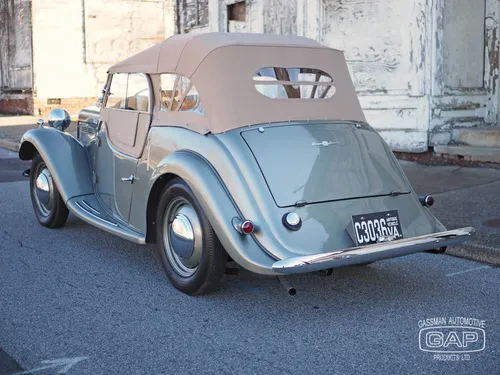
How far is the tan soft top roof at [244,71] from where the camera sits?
4840 millimetres

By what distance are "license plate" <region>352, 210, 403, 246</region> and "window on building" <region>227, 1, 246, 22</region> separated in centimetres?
1014

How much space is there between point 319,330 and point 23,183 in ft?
22.2

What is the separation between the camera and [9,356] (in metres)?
3.73

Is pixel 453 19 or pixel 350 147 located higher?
pixel 453 19

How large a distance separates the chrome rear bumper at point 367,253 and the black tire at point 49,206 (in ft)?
10.5

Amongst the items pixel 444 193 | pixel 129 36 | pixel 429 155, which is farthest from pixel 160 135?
pixel 129 36

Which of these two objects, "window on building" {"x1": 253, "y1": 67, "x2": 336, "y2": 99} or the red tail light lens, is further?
"window on building" {"x1": 253, "y1": 67, "x2": 336, "y2": 99}

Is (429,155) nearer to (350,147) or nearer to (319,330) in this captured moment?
(350,147)

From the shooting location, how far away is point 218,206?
4.36 metres

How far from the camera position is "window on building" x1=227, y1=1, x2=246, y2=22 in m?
14.1

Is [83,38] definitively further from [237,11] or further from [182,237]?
[182,237]

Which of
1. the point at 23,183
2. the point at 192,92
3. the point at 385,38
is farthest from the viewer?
the point at 385,38

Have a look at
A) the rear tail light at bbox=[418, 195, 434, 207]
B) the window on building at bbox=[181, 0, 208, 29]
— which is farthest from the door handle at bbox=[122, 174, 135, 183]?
the window on building at bbox=[181, 0, 208, 29]

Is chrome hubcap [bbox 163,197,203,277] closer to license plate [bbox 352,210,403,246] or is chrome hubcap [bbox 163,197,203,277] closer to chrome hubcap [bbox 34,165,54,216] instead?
license plate [bbox 352,210,403,246]
